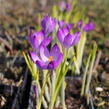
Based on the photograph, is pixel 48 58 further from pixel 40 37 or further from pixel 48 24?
pixel 48 24

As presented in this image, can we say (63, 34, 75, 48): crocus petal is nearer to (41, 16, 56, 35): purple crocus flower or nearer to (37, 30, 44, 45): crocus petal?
(37, 30, 44, 45): crocus petal

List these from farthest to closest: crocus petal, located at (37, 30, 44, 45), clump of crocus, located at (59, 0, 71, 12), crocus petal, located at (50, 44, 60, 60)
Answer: clump of crocus, located at (59, 0, 71, 12) < crocus petal, located at (37, 30, 44, 45) < crocus petal, located at (50, 44, 60, 60)

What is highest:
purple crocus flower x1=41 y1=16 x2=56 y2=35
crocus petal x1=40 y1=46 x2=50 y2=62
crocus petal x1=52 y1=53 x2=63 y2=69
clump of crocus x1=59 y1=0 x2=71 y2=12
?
clump of crocus x1=59 y1=0 x2=71 y2=12

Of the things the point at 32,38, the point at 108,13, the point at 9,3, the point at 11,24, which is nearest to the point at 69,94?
the point at 32,38

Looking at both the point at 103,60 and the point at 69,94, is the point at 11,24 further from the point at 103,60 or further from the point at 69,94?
the point at 69,94

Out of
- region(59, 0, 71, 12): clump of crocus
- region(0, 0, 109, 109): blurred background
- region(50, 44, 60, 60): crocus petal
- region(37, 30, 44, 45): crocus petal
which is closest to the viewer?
region(50, 44, 60, 60): crocus petal

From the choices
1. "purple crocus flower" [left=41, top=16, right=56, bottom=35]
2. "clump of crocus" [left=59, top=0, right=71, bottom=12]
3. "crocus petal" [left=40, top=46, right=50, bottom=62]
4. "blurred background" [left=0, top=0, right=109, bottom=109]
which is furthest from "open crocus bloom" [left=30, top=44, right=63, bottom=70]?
"clump of crocus" [left=59, top=0, right=71, bottom=12]

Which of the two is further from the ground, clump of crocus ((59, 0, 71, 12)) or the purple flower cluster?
clump of crocus ((59, 0, 71, 12))

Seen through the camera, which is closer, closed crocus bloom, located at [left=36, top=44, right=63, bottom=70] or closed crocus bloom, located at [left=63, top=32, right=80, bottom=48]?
closed crocus bloom, located at [left=36, top=44, right=63, bottom=70]

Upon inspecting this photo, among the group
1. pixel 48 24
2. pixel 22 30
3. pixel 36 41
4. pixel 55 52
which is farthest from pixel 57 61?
pixel 22 30
